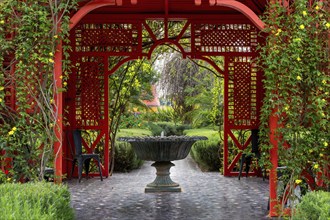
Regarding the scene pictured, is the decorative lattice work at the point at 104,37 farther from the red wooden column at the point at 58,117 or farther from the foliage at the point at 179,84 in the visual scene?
the foliage at the point at 179,84

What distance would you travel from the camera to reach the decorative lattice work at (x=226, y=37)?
984 cm

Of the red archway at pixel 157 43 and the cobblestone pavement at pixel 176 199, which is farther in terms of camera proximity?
the red archway at pixel 157 43

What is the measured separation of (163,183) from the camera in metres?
8.95

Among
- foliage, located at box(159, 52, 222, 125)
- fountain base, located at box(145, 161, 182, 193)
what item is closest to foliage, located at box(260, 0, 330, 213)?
fountain base, located at box(145, 161, 182, 193)

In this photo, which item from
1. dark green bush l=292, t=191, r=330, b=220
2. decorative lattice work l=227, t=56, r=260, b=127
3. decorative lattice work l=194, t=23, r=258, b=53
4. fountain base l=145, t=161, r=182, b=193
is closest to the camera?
dark green bush l=292, t=191, r=330, b=220

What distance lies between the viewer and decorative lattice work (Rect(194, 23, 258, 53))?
9.84m

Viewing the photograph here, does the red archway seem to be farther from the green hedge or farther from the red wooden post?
the green hedge

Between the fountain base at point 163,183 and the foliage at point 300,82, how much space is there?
292cm

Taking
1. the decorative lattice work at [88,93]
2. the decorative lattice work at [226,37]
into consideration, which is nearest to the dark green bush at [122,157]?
the decorative lattice work at [88,93]

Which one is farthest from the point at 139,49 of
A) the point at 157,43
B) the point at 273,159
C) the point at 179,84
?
the point at 179,84

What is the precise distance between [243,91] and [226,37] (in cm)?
111

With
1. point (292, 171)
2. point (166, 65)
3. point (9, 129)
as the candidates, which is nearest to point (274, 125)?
point (292, 171)

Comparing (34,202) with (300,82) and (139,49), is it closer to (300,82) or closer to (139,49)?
(300,82)

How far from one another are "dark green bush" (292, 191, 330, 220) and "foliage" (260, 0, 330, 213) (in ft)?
4.21
